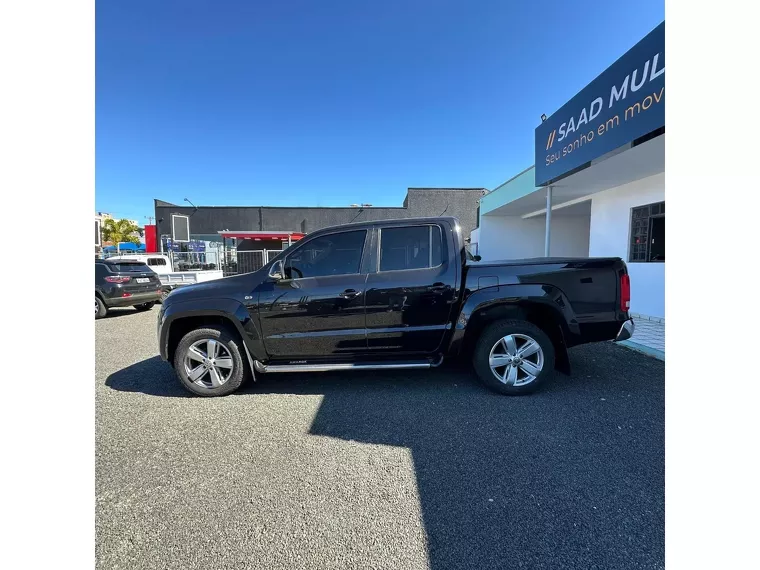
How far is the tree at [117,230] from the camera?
1929 inches

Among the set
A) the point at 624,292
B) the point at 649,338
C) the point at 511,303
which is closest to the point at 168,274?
the point at 511,303

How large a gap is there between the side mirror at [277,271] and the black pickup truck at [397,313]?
25 millimetres

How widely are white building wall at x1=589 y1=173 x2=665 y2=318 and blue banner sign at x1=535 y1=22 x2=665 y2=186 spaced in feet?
6.92

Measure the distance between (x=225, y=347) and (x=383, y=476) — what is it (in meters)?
2.37

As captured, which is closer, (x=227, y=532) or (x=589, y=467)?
(x=227, y=532)

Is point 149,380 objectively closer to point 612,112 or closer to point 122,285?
point 122,285

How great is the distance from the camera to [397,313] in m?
3.62

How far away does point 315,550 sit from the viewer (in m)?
1.76

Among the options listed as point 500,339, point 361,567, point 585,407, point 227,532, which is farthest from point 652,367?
point 227,532

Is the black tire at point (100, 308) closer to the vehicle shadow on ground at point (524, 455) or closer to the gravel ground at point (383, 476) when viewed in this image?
the gravel ground at point (383, 476)

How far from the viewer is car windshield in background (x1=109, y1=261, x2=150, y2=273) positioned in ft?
29.9

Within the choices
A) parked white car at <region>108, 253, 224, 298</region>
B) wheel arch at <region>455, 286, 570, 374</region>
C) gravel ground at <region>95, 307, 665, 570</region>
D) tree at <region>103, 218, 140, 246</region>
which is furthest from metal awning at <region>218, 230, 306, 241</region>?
tree at <region>103, 218, 140, 246</region>
